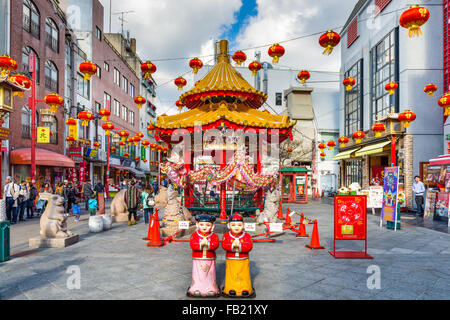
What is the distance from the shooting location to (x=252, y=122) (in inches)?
439

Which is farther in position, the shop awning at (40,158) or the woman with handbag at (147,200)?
the shop awning at (40,158)

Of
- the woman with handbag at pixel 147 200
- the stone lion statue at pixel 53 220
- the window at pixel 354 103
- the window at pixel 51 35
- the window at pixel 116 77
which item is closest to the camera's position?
the stone lion statue at pixel 53 220

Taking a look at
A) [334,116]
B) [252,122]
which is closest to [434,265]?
[252,122]

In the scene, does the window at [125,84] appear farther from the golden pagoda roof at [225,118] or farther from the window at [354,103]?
the golden pagoda roof at [225,118]

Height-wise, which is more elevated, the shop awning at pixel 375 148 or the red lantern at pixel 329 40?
the red lantern at pixel 329 40

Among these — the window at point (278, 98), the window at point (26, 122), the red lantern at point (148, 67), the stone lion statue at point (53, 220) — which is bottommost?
the stone lion statue at point (53, 220)

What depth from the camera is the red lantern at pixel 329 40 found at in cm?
880

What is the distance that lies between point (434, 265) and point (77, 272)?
25.5 ft

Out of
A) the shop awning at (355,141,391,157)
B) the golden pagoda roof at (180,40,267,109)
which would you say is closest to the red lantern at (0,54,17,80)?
the golden pagoda roof at (180,40,267,109)

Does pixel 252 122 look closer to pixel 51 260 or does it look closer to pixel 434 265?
pixel 434 265

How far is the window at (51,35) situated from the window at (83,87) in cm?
376

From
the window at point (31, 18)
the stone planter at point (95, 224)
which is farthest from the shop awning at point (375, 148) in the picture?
the window at point (31, 18)

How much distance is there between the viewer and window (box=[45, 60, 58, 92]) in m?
20.8

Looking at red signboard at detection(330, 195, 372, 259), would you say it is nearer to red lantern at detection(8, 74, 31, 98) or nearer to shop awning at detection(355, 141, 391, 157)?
red lantern at detection(8, 74, 31, 98)
